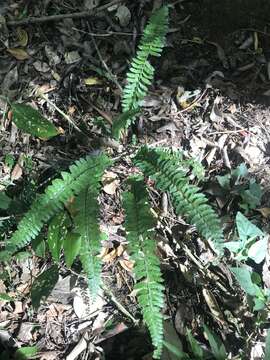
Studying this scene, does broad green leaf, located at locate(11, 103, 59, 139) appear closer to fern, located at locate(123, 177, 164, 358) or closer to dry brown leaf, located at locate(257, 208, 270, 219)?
fern, located at locate(123, 177, 164, 358)

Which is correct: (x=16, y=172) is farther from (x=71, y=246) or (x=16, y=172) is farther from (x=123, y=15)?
(x=123, y=15)

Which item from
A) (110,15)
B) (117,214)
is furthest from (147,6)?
(117,214)

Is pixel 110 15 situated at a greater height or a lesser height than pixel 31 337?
greater

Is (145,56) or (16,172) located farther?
(16,172)

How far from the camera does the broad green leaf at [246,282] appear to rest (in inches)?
110

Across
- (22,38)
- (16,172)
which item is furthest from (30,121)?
(22,38)

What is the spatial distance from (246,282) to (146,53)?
146cm

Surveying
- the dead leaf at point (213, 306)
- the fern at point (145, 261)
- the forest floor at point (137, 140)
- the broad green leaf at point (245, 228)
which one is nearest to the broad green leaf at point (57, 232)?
the forest floor at point (137, 140)

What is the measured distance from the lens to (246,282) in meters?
2.81

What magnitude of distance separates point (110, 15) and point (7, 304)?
6.87ft

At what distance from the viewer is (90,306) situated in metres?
3.04

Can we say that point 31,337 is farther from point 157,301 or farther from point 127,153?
point 127,153

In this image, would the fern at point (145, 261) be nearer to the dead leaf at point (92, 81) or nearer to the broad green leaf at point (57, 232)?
the broad green leaf at point (57, 232)

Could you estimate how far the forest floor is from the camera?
9.77 ft
